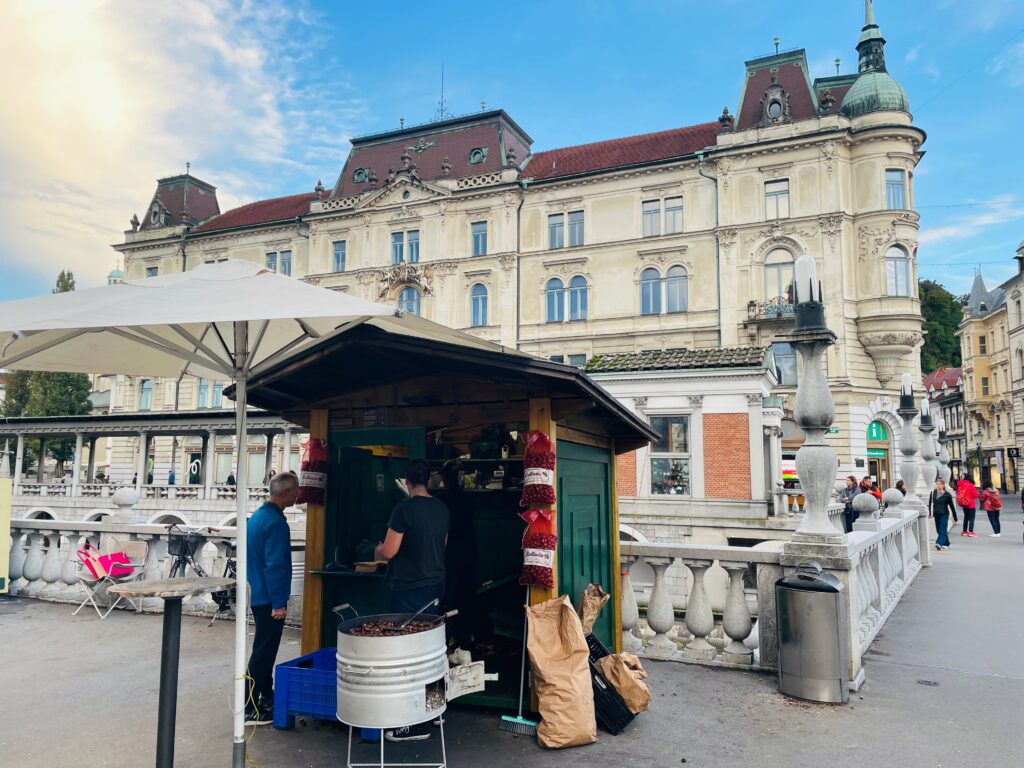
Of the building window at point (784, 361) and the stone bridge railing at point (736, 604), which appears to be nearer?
the stone bridge railing at point (736, 604)

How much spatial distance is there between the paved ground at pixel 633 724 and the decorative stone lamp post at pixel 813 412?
1.53 metres

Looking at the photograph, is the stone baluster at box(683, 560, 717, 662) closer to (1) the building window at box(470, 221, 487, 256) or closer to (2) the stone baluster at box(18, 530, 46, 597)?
(2) the stone baluster at box(18, 530, 46, 597)

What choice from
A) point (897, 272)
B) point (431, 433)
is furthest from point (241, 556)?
point (897, 272)

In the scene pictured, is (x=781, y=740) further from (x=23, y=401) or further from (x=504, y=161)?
(x=23, y=401)

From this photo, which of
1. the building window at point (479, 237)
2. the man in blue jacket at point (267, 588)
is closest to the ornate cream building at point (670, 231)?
the building window at point (479, 237)

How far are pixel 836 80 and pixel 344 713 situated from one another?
140 ft

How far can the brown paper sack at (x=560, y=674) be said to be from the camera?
5.00 metres

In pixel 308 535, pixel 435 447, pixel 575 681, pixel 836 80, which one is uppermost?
pixel 836 80

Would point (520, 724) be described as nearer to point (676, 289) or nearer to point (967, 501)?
point (967, 501)

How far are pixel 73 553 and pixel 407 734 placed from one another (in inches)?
300

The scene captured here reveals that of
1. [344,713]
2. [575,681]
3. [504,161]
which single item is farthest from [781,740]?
[504,161]

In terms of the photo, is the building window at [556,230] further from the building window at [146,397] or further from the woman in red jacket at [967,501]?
the building window at [146,397]

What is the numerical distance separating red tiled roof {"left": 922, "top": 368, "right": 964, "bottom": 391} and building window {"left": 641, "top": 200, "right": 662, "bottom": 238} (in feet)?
194

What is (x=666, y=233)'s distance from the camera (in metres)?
36.5
